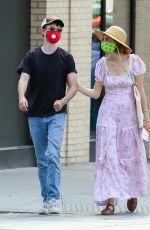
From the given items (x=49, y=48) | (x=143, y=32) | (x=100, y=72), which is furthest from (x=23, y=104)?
(x=143, y=32)

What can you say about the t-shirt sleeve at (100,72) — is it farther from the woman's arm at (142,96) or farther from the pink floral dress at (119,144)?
the woman's arm at (142,96)

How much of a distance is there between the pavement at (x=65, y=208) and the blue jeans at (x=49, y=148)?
0.28 m

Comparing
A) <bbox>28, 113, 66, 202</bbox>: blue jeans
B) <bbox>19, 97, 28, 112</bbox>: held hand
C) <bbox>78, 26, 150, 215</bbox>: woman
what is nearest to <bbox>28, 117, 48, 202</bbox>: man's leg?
<bbox>28, 113, 66, 202</bbox>: blue jeans

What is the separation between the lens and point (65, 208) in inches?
426

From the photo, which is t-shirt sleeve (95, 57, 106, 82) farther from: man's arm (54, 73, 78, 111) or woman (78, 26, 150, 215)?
man's arm (54, 73, 78, 111)

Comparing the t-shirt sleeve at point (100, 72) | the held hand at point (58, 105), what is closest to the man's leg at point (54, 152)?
the held hand at point (58, 105)

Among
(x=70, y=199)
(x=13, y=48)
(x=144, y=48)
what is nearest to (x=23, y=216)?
(x=70, y=199)

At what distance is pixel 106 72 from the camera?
34.1 ft

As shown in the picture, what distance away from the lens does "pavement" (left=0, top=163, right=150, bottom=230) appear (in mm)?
9391

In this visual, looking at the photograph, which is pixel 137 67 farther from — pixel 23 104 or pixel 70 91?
pixel 23 104

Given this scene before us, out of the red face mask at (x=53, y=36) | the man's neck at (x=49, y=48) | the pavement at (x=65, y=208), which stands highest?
the red face mask at (x=53, y=36)

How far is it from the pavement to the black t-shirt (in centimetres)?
100

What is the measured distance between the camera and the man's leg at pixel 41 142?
10289mm

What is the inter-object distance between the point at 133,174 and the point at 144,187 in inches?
6.5
